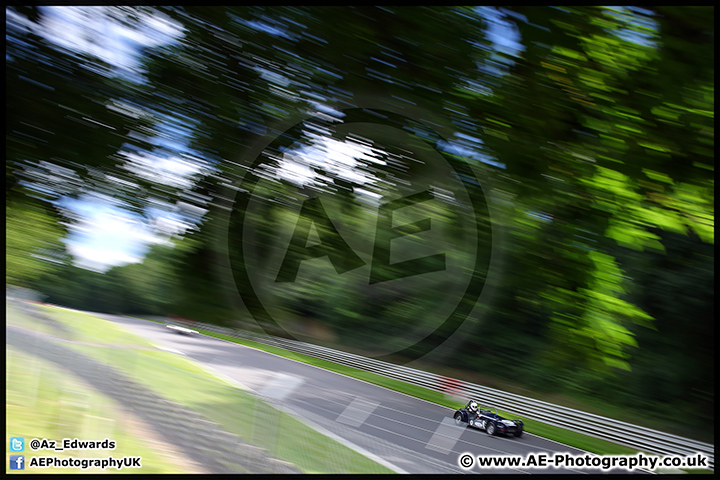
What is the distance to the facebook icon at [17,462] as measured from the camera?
1771 millimetres

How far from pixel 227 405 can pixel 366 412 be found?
0.80 metres

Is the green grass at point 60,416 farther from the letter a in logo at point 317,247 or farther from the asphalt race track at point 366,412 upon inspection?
the letter a in logo at point 317,247

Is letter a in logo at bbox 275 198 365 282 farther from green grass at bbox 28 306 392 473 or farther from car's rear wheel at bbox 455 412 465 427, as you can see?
car's rear wheel at bbox 455 412 465 427

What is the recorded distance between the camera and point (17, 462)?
5.84 ft

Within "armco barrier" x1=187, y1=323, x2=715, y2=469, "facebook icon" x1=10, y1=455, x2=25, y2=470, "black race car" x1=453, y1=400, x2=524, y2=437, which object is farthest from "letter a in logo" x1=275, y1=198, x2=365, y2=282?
"facebook icon" x1=10, y1=455, x2=25, y2=470

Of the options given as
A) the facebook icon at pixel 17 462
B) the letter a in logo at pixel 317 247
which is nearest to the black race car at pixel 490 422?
the letter a in logo at pixel 317 247

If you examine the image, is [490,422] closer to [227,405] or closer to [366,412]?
[366,412]

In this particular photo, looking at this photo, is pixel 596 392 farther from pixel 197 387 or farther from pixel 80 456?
pixel 80 456

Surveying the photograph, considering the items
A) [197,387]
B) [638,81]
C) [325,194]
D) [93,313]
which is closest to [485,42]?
[638,81]

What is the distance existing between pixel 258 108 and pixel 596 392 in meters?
1.57

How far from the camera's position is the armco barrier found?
5.24 ft

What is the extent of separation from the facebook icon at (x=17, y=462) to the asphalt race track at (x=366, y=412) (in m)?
0.78

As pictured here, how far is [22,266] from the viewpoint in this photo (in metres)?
1.44

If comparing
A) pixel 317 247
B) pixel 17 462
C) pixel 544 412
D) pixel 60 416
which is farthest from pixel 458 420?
pixel 17 462
